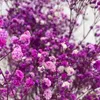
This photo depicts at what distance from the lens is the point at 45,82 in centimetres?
152

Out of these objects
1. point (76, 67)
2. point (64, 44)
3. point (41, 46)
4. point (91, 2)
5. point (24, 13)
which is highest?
point (24, 13)

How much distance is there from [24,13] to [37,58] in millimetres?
1212

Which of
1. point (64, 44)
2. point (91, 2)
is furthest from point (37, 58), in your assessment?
point (91, 2)

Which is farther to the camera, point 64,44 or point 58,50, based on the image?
point 58,50

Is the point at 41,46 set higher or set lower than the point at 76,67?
higher

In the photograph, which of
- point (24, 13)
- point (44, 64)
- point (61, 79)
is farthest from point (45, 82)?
point (24, 13)

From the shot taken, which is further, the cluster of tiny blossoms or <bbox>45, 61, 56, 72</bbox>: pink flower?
<bbox>45, 61, 56, 72</bbox>: pink flower

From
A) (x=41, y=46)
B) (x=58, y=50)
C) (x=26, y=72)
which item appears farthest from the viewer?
(x=41, y=46)

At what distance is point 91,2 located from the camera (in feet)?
7.25

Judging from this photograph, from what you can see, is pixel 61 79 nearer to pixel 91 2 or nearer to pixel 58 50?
pixel 58 50

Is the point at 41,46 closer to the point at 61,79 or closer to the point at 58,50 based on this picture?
the point at 58,50

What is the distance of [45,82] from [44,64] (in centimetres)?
11

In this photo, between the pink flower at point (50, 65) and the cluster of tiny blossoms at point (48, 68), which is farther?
the pink flower at point (50, 65)

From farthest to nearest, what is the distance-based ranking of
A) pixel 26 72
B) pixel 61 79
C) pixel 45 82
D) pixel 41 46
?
pixel 41 46
pixel 26 72
pixel 61 79
pixel 45 82
